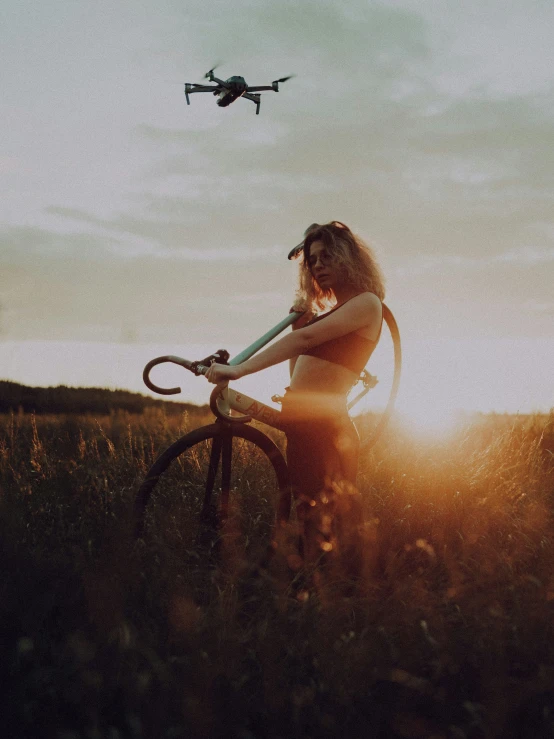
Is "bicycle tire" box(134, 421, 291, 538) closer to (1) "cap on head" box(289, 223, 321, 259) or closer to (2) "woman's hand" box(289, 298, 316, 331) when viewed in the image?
(2) "woman's hand" box(289, 298, 316, 331)

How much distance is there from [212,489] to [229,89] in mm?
16056

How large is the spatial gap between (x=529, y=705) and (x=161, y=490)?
147 inches

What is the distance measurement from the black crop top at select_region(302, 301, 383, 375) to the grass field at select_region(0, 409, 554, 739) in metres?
1.23

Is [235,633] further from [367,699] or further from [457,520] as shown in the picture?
[457,520]

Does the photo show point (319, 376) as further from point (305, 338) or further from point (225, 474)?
point (225, 474)

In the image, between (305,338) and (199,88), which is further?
(199,88)

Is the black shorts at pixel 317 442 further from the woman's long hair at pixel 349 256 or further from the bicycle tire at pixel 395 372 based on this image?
the bicycle tire at pixel 395 372

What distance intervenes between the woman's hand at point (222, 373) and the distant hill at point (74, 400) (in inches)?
495

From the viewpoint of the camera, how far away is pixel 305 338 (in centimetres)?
415

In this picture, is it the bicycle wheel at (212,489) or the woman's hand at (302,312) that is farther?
the woman's hand at (302,312)

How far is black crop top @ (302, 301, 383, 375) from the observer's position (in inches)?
171

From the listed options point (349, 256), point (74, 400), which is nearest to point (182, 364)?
point (349, 256)

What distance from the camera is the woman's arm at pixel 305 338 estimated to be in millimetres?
4082

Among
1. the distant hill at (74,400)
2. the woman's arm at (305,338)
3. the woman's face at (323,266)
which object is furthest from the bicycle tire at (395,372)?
the distant hill at (74,400)
